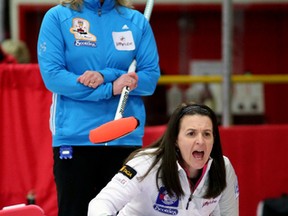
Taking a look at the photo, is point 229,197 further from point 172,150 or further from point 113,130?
point 113,130

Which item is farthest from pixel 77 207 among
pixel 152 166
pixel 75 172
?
pixel 152 166

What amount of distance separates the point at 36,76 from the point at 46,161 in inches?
22.5

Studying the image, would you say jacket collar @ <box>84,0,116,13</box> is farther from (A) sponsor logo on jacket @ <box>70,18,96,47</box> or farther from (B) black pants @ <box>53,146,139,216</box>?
(B) black pants @ <box>53,146,139,216</box>

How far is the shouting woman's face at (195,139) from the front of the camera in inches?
155

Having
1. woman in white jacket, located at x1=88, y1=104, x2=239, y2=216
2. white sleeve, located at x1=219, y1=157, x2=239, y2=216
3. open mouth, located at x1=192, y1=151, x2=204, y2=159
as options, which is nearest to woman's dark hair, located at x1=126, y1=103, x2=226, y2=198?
woman in white jacket, located at x1=88, y1=104, x2=239, y2=216

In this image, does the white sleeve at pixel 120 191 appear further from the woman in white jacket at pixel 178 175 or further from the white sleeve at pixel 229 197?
the white sleeve at pixel 229 197

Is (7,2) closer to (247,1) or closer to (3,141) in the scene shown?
(247,1)

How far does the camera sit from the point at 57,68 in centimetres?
440

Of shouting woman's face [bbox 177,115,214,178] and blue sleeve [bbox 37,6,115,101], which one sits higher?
blue sleeve [bbox 37,6,115,101]

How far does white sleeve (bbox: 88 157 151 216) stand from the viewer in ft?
12.6

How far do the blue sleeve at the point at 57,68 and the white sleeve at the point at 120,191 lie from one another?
0.51 meters

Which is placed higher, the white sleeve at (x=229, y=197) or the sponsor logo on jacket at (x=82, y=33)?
the sponsor logo on jacket at (x=82, y=33)

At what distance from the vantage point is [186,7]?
11195mm

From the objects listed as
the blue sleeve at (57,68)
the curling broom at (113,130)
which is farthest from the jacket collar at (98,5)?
the curling broom at (113,130)
